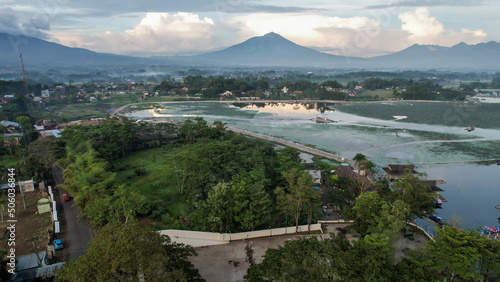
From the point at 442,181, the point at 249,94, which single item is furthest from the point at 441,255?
the point at 249,94

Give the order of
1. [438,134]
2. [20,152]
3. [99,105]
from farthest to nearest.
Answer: [99,105] < [438,134] < [20,152]

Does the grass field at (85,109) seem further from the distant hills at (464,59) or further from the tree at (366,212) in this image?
the distant hills at (464,59)

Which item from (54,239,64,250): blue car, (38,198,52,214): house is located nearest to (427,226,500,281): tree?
(54,239,64,250): blue car

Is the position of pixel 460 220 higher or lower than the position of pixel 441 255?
lower

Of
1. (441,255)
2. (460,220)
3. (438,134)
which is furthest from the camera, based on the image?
(438,134)

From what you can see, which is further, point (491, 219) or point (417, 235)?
point (491, 219)

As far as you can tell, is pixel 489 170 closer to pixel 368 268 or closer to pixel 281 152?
pixel 281 152

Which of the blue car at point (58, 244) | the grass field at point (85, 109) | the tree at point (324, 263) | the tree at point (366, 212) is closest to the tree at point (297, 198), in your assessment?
the tree at point (366, 212)

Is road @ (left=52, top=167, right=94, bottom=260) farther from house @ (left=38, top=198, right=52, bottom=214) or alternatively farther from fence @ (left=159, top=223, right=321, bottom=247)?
fence @ (left=159, top=223, right=321, bottom=247)
